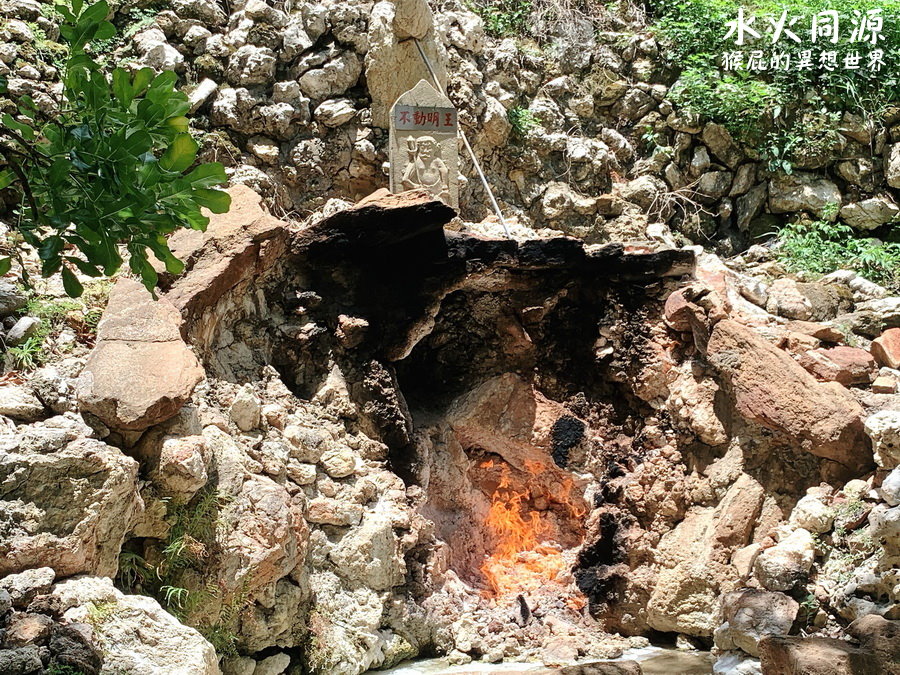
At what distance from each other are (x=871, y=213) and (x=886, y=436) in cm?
517

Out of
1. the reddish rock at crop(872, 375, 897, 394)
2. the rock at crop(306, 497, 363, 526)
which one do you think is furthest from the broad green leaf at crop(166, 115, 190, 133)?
the reddish rock at crop(872, 375, 897, 394)

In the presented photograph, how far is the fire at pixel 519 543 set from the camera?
22.2 ft

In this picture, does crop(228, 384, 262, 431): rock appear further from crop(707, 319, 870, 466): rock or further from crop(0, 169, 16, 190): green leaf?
crop(707, 319, 870, 466): rock

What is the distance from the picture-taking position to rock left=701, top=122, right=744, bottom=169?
9570mm

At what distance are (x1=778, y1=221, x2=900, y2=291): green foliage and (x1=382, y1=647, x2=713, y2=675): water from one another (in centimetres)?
437

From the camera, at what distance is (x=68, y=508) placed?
3.37 metres

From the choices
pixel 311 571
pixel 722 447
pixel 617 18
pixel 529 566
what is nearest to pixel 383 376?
pixel 311 571

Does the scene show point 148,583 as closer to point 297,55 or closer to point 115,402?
point 115,402

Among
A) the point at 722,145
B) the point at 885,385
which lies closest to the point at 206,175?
the point at 885,385

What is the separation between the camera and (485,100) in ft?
31.4

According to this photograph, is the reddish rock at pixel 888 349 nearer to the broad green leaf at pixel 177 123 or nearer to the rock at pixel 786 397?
the rock at pixel 786 397

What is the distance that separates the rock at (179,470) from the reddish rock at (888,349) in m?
4.84

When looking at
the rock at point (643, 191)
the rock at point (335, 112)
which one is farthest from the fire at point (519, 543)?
the rock at point (335, 112)

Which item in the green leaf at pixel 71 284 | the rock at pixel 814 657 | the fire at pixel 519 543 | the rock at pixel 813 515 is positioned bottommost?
the fire at pixel 519 543
